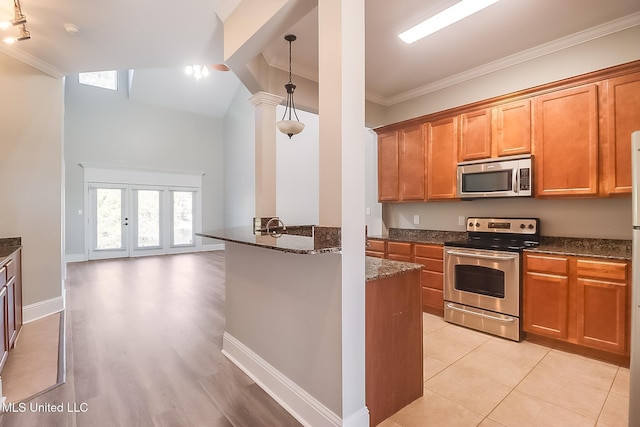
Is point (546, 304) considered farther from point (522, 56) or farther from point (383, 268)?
point (522, 56)

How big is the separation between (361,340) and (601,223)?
278 cm

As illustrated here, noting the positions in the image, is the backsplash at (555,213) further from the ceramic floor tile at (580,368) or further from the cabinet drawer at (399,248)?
the ceramic floor tile at (580,368)

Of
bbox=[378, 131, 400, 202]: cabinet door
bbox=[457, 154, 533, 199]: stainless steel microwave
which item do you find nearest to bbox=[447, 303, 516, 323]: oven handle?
bbox=[457, 154, 533, 199]: stainless steel microwave

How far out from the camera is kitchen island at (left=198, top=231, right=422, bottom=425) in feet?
5.36

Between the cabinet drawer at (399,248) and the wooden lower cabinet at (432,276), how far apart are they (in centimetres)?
12

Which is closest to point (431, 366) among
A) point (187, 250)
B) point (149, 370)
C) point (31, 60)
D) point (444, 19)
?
point (149, 370)

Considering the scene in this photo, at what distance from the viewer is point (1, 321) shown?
220 centimetres

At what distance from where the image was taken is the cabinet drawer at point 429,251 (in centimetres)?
355

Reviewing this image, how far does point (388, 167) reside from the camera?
4.40 meters

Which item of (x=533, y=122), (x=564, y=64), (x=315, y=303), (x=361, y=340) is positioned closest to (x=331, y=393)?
(x=361, y=340)

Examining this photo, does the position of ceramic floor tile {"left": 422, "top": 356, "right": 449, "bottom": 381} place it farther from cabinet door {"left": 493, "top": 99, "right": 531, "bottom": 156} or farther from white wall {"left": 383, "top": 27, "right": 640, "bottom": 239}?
cabinet door {"left": 493, "top": 99, "right": 531, "bottom": 156}

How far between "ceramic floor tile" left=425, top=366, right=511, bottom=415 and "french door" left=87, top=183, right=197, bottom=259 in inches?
337

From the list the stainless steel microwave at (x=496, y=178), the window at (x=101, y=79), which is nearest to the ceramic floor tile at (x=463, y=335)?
the stainless steel microwave at (x=496, y=178)

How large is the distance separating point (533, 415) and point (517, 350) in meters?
1.01
